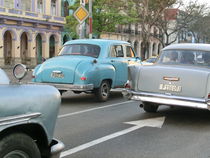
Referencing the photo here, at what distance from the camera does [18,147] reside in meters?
3.36

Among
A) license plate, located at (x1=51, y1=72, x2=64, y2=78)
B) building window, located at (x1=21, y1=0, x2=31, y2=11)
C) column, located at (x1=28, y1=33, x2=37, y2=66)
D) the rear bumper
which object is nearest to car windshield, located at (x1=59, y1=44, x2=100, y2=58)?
license plate, located at (x1=51, y1=72, x2=64, y2=78)

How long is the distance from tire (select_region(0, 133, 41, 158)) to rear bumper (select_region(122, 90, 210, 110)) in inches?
174

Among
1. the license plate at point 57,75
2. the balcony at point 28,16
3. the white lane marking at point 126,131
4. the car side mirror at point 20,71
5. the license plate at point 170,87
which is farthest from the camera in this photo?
the balcony at point 28,16

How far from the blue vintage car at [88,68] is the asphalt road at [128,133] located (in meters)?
0.66

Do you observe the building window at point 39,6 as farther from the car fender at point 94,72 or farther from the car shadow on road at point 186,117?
the car shadow on road at point 186,117

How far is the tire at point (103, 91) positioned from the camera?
1054 centimetres

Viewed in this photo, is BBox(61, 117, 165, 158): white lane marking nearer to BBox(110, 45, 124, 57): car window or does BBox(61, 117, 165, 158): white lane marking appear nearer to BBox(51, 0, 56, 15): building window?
BBox(110, 45, 124, 57): car window

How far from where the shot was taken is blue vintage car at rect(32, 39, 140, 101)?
9820 millimetres

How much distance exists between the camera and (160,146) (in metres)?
5.93

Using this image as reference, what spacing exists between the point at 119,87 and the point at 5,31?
26583 millimetres

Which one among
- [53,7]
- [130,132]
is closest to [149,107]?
[130,132]

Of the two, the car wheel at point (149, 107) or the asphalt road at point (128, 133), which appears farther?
the car wheel at point (149, 107)

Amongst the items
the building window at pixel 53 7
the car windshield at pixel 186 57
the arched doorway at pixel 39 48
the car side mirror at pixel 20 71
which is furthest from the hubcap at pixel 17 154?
the building window at pixel 53 7

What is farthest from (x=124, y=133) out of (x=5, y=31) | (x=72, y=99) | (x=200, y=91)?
(x=5, y=31)
